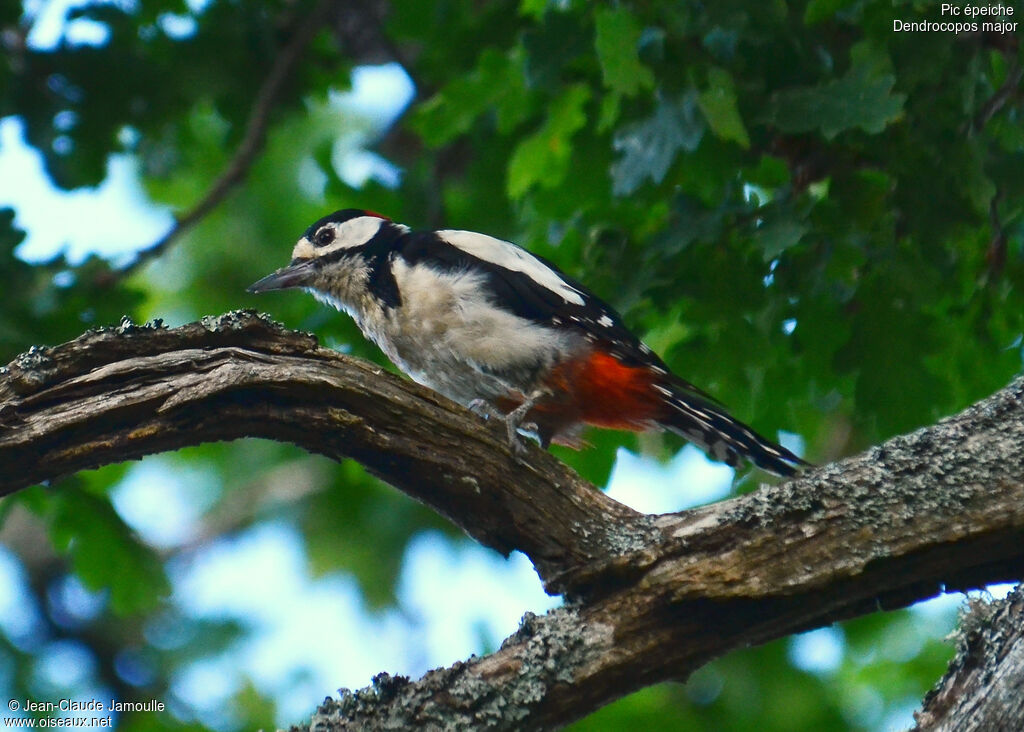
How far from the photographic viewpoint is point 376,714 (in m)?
3.18

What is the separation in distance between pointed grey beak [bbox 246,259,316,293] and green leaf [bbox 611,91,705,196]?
1731mm

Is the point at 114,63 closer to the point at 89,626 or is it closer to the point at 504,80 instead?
the point at 504,80

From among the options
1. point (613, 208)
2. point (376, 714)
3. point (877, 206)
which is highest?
point (613, 208)

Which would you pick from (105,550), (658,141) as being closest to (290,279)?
(105,550)

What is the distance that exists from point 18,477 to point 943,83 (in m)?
3.42

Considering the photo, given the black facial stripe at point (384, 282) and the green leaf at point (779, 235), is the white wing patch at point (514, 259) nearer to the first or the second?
the black facial stripe at point (384, 282)

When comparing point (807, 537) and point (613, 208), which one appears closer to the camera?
point (807, 537)

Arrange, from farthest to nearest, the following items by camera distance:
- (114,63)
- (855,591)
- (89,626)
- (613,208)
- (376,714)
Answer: (89,626) → (114,63) → (613,208) → (855,591) → (376,714)

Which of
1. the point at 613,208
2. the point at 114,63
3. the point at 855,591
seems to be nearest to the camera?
the point at 855,591

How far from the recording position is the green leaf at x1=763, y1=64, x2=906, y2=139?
383 cm

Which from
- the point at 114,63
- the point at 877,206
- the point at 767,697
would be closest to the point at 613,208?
the point at 877,206

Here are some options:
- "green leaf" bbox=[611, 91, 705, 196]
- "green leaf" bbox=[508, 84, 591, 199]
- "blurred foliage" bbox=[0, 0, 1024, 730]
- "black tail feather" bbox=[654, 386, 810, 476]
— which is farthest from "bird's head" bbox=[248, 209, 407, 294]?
"black tail feather" bbox=[654, 386, 810, 476]

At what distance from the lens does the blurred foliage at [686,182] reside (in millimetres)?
4164

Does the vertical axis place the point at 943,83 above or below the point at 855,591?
above
